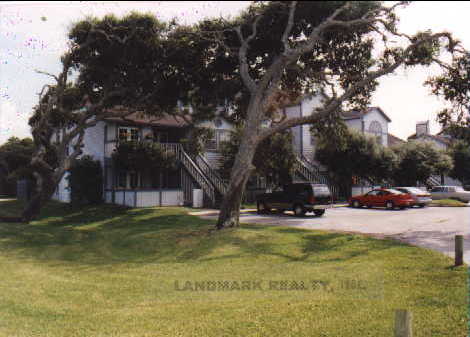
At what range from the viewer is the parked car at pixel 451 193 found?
34188 mm

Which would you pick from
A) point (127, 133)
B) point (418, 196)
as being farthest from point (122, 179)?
point (418, 196)

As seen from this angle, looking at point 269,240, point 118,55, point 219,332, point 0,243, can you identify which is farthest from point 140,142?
point 219,332

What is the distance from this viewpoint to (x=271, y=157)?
2708 cm

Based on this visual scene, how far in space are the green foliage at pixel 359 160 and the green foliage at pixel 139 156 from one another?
14074 millimetres

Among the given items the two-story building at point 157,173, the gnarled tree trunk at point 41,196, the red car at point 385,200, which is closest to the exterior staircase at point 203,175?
the two-story building at point 157,173

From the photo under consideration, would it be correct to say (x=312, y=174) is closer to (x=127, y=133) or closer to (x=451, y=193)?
(x=451, y=193)

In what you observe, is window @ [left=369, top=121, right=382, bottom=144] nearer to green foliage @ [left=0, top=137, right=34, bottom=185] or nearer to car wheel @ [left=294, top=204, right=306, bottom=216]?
car wheel @ [left=294, top=204, right=306, bottom=216]

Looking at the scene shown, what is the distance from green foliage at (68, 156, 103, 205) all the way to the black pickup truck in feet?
42.0

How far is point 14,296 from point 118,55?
15281mm

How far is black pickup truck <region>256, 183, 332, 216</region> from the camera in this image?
73.0ft

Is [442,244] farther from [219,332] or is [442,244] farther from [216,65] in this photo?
[216,65]

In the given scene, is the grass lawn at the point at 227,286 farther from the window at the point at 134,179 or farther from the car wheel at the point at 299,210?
the window at the point at 134,179

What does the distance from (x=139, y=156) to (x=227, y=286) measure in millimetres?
19518

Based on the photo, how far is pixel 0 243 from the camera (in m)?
14.8
